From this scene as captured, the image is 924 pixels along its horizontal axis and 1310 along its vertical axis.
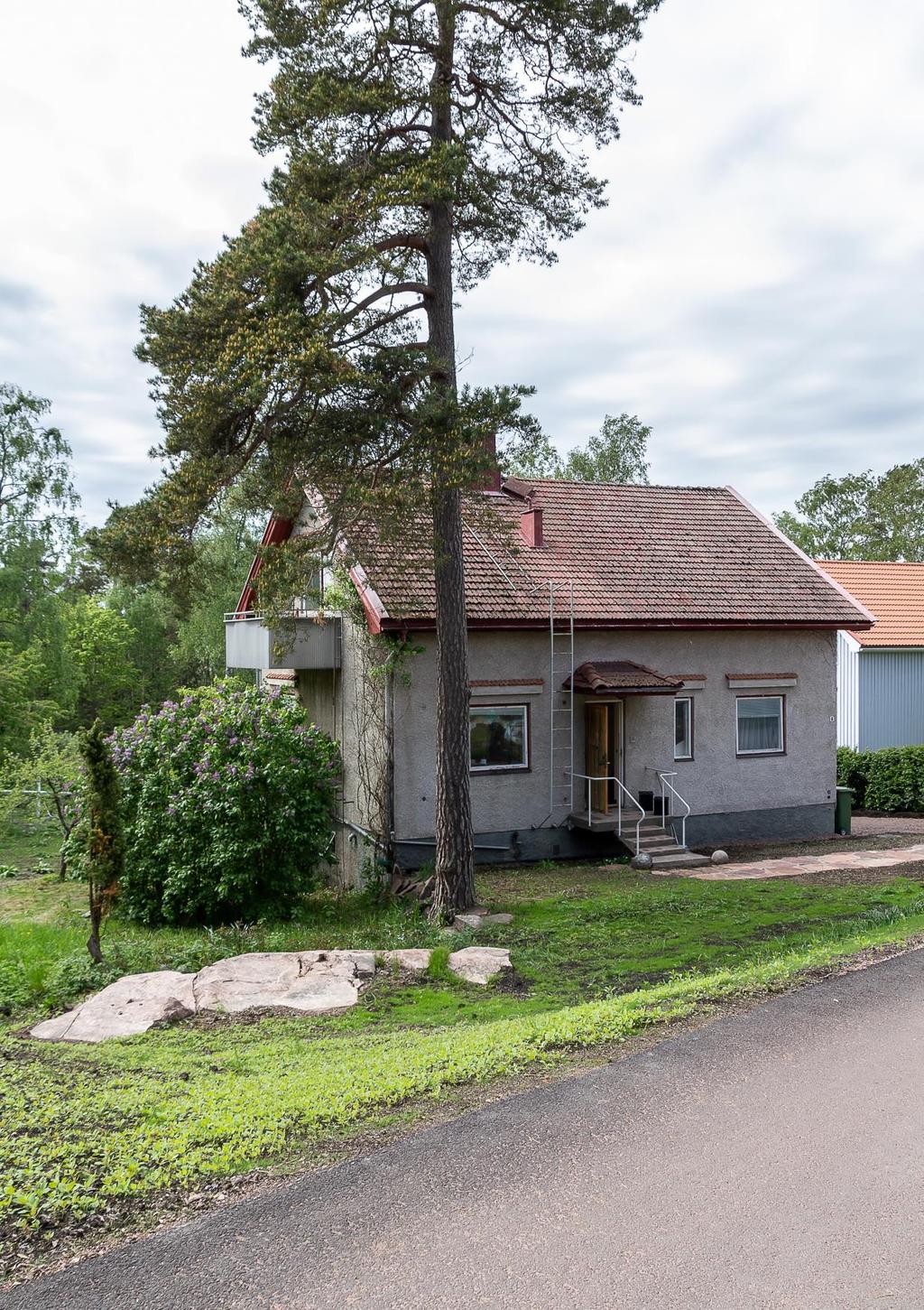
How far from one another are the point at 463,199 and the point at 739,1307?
12.0 m

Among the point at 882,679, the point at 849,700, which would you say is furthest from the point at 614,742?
the point at 882,679

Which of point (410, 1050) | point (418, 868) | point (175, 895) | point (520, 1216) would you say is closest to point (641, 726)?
point (418, 868)

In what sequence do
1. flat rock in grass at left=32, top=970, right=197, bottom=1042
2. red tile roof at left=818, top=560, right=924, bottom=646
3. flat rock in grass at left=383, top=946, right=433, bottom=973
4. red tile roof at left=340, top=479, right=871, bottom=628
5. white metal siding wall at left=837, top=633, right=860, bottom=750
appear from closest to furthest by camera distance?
flat rock in grass at left=32, top=970, right=197, bottom=1042
flat rock in grass at left=383, top=946, right=433, bottom=973
red tile roof at left=340, top=479, right=871, bottom=628
white metal siding wall at left=837, top=633, right=860, bottom=750
red tile roof at left=818, top=560, right=924, bottom=646

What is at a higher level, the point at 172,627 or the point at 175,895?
the point at 172,627

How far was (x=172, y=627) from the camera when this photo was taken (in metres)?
48.4

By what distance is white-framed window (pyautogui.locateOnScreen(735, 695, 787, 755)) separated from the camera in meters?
19.9

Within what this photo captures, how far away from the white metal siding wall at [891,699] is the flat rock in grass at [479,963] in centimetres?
2019

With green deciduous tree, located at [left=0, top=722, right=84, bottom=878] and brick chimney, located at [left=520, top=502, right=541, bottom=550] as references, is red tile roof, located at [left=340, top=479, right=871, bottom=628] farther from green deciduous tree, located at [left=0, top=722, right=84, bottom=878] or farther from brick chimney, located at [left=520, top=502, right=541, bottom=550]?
green deciduous tree, located at [left=0, top=722, right=84, bottom=878]

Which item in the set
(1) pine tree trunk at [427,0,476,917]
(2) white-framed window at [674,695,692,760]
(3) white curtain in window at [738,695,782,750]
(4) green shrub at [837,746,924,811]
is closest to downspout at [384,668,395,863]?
(1) pine tree trunk at [427,0,476,917]

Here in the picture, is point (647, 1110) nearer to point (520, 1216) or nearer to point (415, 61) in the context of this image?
point (520, 1216)

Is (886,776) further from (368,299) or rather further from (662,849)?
(368,299)

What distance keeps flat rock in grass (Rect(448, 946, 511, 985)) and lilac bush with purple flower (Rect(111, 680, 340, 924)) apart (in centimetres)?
477

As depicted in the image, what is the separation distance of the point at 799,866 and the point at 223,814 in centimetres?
974

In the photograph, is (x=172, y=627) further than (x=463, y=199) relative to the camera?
Yes
